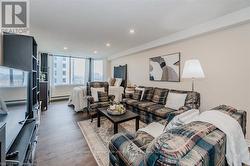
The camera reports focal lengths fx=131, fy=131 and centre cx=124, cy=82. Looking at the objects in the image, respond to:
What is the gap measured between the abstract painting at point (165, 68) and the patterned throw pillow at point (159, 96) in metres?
0.45

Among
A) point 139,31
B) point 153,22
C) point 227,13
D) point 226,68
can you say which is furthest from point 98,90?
point 227,13

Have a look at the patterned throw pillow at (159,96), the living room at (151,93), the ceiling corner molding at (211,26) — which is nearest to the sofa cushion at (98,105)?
the living room at (151,93)

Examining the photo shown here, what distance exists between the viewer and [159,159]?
77 cm

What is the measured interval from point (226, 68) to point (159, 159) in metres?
2.72

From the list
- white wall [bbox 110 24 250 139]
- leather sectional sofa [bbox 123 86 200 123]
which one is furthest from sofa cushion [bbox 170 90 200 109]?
white wall [bbox 110 24 250 139]

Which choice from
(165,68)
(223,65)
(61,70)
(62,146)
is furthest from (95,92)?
(61,70)

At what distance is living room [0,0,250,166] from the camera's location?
3.53 feet

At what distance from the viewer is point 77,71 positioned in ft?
25.1

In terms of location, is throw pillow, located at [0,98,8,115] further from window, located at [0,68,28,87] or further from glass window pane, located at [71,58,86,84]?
glass window pane, located at [71,58,86,84]

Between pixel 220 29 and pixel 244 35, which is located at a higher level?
pixel 220 29

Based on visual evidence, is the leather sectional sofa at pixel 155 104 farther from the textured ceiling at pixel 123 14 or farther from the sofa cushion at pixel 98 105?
the textured ceiling at pixel 123 14

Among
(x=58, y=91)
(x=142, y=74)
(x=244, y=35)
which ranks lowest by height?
(x=58, y=91)

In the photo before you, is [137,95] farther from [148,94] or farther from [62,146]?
[62,146]

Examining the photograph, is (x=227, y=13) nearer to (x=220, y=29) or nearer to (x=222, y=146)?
(x=220, y=29)
